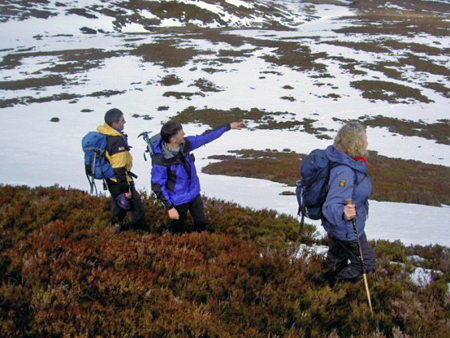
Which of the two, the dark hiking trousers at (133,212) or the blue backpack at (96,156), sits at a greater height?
the blue backpack at (96,156)

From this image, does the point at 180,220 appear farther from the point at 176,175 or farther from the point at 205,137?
the point at 205,137

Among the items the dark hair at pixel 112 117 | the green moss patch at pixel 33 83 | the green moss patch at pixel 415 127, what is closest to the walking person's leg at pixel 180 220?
the dark hair at pixel 112 117

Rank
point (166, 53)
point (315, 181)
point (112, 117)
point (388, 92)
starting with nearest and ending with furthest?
point (315, 181), point (112, 117), point (388, 92), point (166, 53)

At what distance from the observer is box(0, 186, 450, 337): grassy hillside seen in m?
3.35

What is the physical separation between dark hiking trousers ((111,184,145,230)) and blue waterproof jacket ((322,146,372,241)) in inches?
140

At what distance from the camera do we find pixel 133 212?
6484mm

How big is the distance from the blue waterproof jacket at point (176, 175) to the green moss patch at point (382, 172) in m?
12.6

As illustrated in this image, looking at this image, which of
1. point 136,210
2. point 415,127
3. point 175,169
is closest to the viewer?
point 175,169

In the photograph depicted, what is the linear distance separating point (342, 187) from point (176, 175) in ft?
9.00

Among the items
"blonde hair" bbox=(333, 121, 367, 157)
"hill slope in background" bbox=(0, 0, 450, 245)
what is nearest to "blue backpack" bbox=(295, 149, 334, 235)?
"blonde hair" bbox=(333, 121, 367, 157)

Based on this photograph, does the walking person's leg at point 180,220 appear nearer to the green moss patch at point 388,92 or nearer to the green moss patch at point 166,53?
the green moss patch at point 388,92

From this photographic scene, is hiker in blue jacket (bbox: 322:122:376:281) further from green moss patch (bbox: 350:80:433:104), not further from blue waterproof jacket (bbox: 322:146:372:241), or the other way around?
green moss patch (bbox: 350:80:433:104)

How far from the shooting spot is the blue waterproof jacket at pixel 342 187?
168 inches

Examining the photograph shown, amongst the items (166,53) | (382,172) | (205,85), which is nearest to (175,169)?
(382,172)
